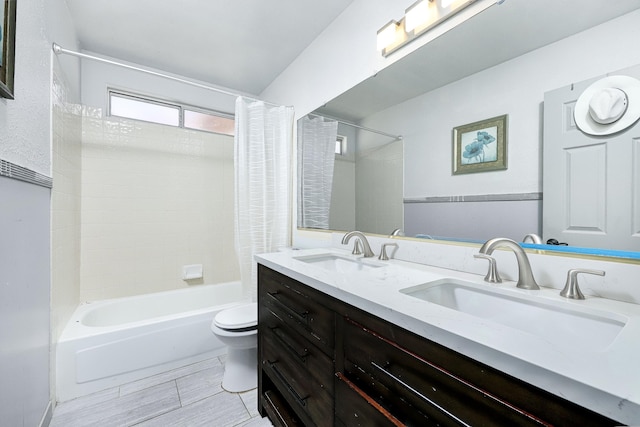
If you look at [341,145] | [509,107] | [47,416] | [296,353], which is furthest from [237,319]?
[509,107]

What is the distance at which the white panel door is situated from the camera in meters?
0.73

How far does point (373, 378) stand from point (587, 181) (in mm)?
860

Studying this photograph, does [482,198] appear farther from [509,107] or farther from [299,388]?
[299,388]

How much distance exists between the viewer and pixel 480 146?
1.06 m

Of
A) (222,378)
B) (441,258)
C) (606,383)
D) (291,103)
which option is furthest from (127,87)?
(606,383)

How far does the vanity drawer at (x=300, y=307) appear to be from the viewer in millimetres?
880

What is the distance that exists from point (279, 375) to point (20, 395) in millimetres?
1008

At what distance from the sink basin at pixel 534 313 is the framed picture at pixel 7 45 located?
4.82ft

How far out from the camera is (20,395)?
104cm

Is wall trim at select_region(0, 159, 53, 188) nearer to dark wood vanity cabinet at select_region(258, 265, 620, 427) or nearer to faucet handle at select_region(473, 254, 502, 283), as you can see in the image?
dark wood vanity cabinet at select_region(258, 265, 620, 427)

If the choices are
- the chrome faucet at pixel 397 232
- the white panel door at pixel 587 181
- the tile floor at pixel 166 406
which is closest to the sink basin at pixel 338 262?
the chrome faucet at pixel 397 232

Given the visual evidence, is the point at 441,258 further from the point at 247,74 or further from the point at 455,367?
the point at 247,74

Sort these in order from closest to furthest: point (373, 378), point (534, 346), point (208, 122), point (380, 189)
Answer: point (534, 346), point (373, 378), point (380, 189), point (208, 122)

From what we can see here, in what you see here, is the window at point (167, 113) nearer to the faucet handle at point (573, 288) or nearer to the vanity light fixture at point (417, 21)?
the vanity light fixture at point (417, 21)
